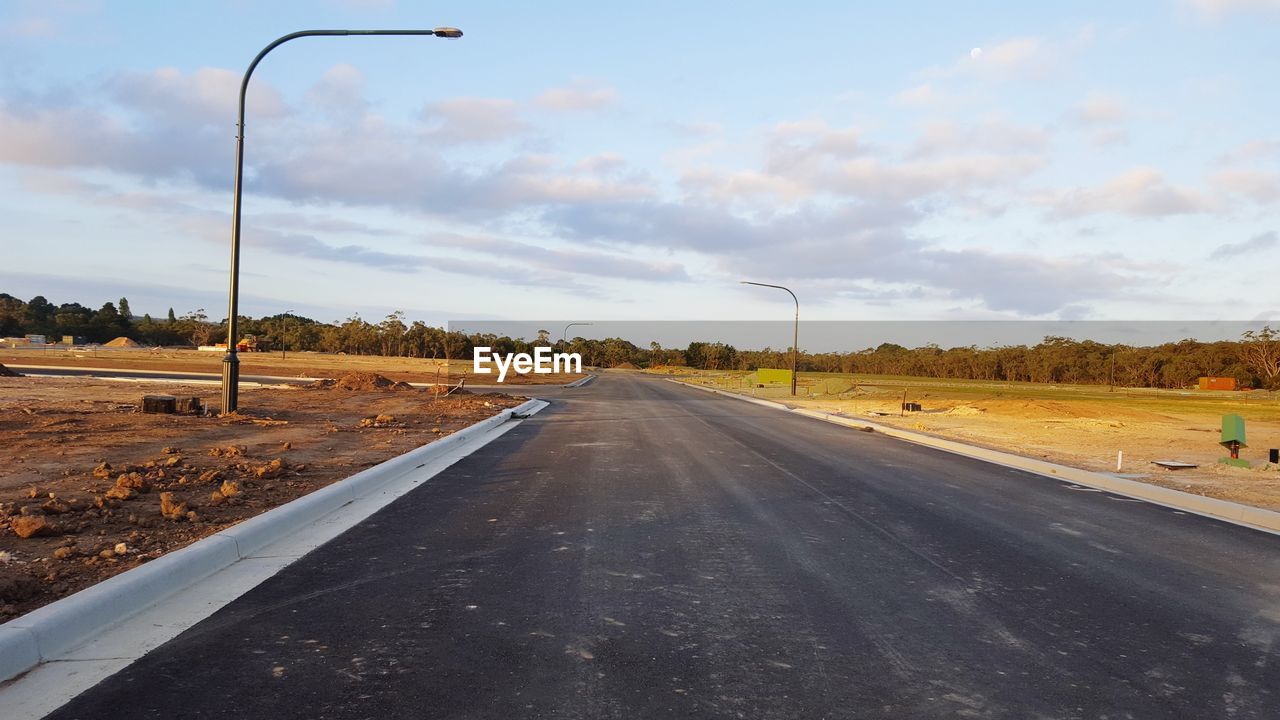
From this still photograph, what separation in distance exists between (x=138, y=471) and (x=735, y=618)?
24.8 ft

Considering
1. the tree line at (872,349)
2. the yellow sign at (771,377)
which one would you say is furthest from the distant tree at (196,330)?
the yellow sign at (771,377)

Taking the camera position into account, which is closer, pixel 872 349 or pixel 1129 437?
pixel 1129 437

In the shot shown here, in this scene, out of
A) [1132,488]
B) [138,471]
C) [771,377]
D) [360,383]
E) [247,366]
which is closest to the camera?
[138,471]

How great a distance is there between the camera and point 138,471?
8.27 m

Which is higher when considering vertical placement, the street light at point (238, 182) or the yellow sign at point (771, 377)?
the street light at point (238, 182)

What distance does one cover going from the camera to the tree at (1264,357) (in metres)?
82.2

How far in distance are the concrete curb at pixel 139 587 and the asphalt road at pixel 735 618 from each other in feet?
1.76

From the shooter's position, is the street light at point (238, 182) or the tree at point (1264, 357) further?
the tree at point (1264, 357)

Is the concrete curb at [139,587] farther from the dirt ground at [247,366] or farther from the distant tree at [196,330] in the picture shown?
the distant tree at [196,330]

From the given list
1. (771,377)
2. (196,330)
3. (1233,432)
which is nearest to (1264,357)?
→ (771,377)

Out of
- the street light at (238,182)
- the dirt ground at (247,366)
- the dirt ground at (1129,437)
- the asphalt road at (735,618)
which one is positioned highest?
the street light at (238,182)

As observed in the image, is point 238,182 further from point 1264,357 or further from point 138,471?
point 1264,357

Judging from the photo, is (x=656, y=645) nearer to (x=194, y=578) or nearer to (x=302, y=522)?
(x=194, y=578)

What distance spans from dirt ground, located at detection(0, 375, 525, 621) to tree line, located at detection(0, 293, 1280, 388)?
324 ft
